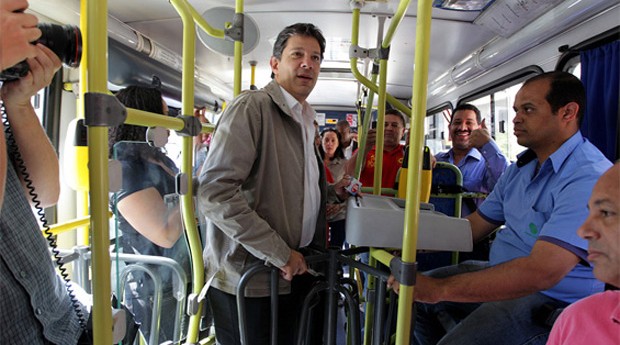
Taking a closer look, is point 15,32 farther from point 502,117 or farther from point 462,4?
point 502,117

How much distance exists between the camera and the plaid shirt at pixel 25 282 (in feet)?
2.57

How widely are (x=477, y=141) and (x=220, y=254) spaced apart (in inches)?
108

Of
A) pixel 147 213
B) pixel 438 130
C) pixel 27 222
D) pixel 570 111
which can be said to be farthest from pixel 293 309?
pixel 438 130

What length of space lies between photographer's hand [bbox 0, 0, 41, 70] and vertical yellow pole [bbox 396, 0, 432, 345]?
836mm

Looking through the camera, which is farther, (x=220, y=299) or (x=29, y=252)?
(x=220, y=299)

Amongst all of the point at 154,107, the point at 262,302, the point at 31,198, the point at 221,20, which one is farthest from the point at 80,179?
the point at 221,20

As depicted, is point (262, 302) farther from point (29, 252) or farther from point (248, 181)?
point (29, 252)

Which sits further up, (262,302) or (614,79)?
(614,79)

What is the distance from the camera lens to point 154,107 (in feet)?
5.18

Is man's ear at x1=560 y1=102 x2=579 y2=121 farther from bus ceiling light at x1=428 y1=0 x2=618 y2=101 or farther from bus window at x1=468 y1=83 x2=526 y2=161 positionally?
bus window at x1=468 y1=83 x2=526 y2=161

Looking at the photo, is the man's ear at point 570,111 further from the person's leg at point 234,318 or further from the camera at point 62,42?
the camera at point 62,42

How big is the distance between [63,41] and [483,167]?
3272 millimetres

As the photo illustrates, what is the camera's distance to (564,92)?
1.70m

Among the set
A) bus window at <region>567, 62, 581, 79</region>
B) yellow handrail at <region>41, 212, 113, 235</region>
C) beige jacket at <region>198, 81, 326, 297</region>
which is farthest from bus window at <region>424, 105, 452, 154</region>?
yellow handrail at <region>41, 212, 113, 235</region>
